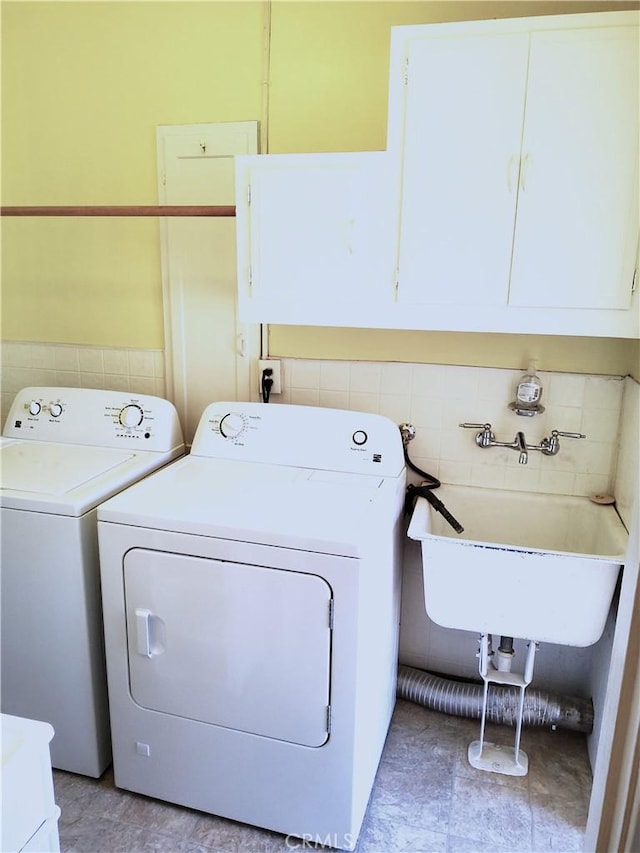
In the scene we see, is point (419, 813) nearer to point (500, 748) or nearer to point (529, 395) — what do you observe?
point (500, 748)

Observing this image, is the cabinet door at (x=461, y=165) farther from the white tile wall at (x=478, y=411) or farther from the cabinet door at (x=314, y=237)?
the white tile wall at (x=478, y=411)

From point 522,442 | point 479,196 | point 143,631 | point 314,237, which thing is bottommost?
point 143,631

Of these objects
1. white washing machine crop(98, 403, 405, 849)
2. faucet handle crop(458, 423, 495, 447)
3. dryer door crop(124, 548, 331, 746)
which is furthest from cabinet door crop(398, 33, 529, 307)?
dryer door crop(124, 548, 331, 746)

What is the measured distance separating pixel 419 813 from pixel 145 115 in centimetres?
248

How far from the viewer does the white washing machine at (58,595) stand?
1.70 m

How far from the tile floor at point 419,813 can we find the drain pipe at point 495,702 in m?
0.10

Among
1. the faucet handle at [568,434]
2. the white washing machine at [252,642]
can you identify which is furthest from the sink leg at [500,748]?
the faucet handle at [568,434]

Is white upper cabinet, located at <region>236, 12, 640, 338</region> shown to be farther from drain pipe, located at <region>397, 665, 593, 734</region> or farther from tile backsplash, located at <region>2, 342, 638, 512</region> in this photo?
drain pipe, located at <region>397, 665, 593, 734</region>

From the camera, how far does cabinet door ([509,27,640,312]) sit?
150 centimetres

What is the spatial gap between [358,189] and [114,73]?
1180 millimetres

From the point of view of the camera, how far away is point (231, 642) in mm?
1562

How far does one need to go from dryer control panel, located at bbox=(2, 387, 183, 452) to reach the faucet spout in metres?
1.19

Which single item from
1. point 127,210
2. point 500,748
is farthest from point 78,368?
point 500,748

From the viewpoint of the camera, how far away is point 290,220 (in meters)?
1.78
